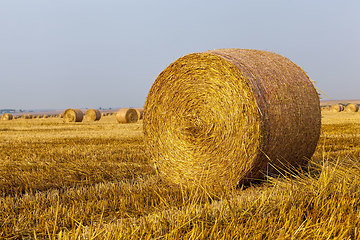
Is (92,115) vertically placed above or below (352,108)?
above

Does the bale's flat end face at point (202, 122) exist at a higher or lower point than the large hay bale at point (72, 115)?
higher

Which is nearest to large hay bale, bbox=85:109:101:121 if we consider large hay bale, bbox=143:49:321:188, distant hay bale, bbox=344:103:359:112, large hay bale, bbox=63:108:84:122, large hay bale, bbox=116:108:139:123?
large hay bale, bbox=63:108:84:122

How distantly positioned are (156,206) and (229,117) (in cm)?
176

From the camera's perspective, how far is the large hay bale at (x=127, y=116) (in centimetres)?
2377

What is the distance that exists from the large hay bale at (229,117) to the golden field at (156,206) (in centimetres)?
38

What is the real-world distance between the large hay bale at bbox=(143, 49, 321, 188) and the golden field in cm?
38

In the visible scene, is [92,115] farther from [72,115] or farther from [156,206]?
[156,206]

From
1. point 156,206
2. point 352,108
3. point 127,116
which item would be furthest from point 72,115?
point 352,108

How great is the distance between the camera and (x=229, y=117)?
17.1 feet

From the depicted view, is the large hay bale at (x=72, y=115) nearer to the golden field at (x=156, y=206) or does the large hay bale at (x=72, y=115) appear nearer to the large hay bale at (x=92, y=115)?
the large hay bale at (x=92, y=115)

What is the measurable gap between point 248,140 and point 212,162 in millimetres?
673

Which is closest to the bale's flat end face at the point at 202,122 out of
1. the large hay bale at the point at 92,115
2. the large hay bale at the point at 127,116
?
the large hay bale at the point at 127,116

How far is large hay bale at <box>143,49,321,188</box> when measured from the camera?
197 inches

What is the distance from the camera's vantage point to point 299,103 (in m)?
5.64
